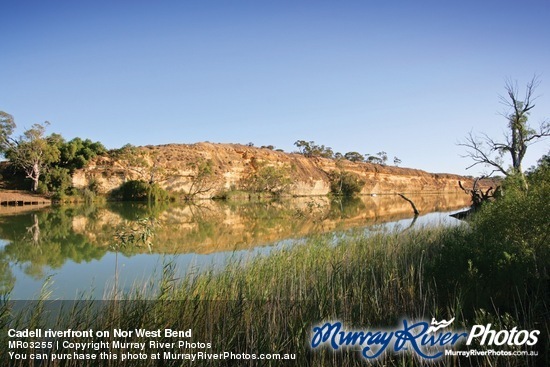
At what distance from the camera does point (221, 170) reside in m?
51.2

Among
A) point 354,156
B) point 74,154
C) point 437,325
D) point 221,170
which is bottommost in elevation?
point 437,325

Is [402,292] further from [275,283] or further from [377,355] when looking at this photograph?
[275,283]

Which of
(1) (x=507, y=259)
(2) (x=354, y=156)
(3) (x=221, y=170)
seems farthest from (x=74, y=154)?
(2) (x=354, y=156)

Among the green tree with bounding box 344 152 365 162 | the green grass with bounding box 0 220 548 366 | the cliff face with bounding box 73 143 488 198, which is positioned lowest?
the green grass with bounding box 0 220 548 366

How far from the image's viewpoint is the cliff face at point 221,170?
41156mm

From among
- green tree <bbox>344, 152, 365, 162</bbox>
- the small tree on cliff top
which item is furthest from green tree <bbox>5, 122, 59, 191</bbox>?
green tree <bbox>344, 152, 365, 162</bbox>

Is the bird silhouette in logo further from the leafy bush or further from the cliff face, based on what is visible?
the cliff face

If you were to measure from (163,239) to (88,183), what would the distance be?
Answer: 31520 mm

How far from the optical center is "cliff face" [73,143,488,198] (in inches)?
1620

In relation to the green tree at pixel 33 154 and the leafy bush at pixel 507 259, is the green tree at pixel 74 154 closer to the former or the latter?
the green tree at pixel 33 154

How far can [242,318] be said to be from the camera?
3.69 m

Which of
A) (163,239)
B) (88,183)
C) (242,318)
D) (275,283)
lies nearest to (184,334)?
(242,318)

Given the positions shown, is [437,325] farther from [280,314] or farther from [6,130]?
[6,130]

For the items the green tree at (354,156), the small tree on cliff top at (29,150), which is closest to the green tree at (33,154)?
the small tree on cliff top at (29,150)
